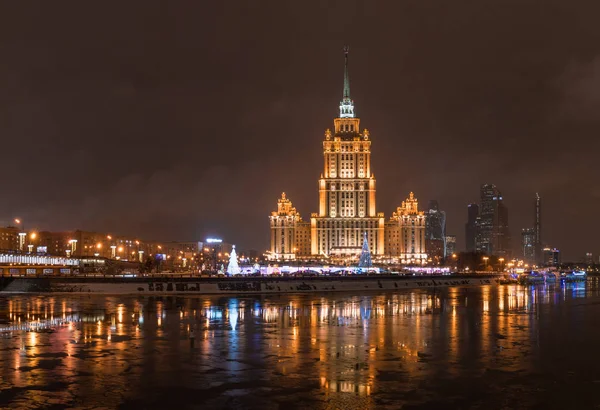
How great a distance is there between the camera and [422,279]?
138875 mm

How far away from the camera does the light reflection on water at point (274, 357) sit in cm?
2803

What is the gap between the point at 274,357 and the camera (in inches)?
1476

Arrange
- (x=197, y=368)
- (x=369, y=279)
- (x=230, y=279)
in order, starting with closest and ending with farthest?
(x=197, y=368) < (x=230, y=279) < (x=369, y=279)

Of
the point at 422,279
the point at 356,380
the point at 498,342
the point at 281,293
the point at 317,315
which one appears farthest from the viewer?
the point at 422,279

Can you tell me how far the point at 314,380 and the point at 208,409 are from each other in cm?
630

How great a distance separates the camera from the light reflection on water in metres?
28.0

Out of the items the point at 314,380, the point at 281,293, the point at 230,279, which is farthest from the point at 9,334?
the point at 230,279

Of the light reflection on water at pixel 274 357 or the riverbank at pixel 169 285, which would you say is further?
the riverbank at pixel 169 285

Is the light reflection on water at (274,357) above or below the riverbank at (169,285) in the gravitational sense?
below

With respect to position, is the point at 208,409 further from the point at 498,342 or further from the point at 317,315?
the point at 317,315

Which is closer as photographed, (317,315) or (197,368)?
Answer: (197,368)

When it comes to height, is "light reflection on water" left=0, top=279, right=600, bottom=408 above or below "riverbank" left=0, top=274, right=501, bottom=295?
below

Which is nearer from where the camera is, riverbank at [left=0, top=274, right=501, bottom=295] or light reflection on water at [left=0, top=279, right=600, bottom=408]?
light reflection on water at [left=0, top=279, right=600, bottom=408]

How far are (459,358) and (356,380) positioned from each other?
9004mm
